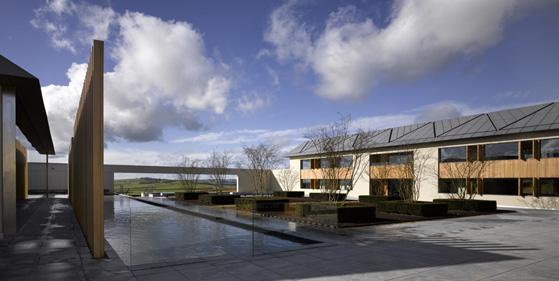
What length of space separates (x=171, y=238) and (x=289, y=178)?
37.6 metres

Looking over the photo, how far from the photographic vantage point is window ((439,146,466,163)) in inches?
1043

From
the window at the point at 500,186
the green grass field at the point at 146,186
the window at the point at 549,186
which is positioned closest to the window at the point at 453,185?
the window at the point at 500,186

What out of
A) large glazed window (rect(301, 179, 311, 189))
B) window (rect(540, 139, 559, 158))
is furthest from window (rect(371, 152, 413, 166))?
large glazed window (rect(301, 179, 311, 189))

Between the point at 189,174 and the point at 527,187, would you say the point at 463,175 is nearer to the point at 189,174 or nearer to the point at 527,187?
the point at 527,187

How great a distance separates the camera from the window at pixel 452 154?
2650 cm

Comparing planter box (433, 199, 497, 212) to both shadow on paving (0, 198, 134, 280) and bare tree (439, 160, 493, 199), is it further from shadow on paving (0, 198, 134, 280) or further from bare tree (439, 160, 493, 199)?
shadow on paving (0, 198, 134, 280)

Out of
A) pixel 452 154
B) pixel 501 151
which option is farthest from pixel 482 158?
pixel 452 154

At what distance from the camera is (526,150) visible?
23.2 m

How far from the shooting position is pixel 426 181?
Result: 28.8m

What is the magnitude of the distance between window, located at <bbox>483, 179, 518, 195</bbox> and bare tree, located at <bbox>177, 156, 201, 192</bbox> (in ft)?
85.7

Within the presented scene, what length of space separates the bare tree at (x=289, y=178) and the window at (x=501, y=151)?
23.2m

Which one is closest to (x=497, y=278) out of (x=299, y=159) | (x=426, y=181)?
(x=426, y=181)

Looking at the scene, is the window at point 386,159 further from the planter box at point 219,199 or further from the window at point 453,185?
the planter box at point 219,199

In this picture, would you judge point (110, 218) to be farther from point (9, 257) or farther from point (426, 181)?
point (426, 181)
